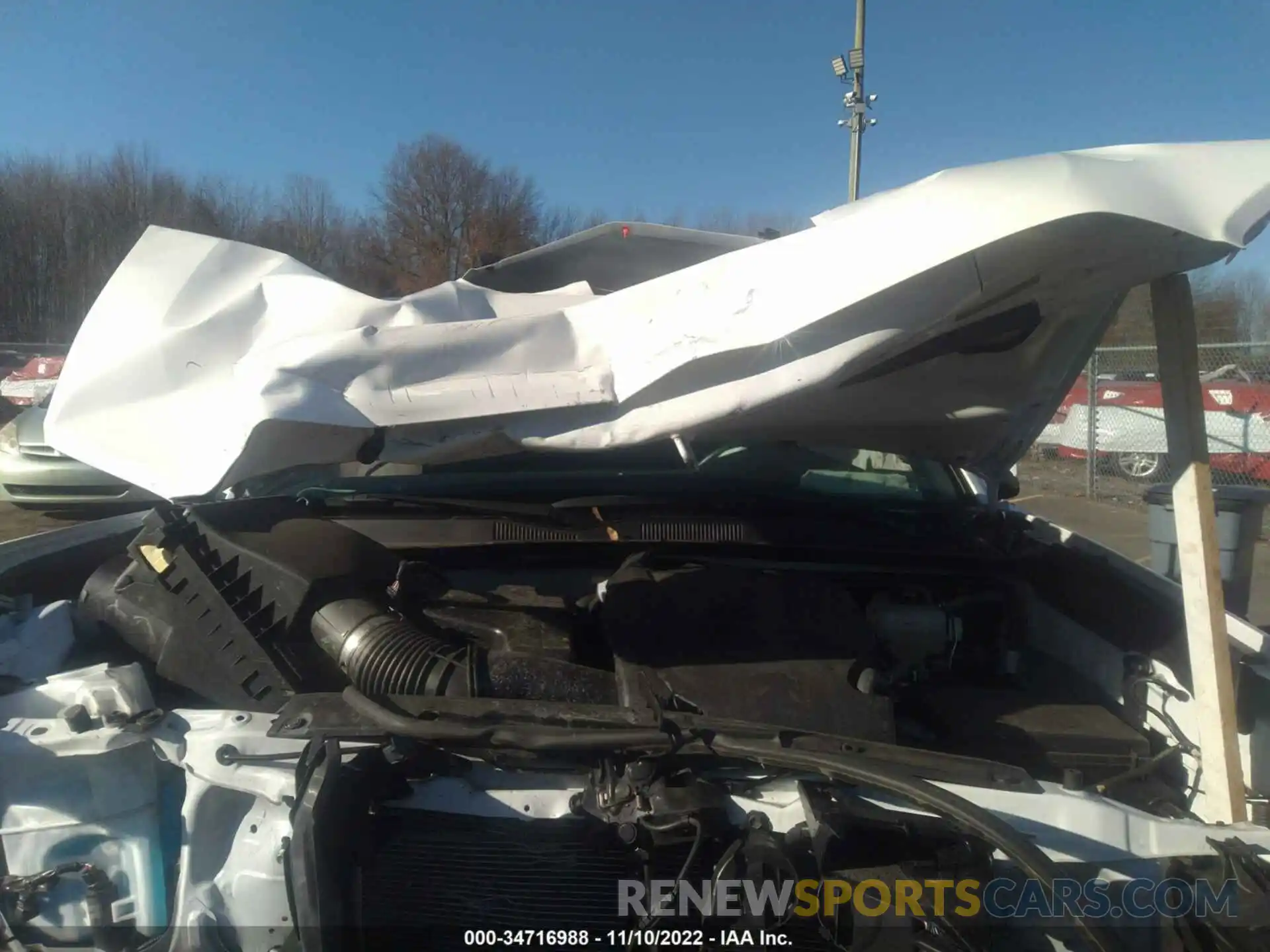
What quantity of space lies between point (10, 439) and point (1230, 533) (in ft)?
34.1

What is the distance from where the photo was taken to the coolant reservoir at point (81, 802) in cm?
186

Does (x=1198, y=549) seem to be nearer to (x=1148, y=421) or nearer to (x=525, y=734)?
(x=525, y=734)

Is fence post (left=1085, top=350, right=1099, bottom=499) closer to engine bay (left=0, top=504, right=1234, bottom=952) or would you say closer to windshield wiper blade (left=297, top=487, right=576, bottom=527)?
engine bay (left=0, top=504, right=1234, bottom=952)

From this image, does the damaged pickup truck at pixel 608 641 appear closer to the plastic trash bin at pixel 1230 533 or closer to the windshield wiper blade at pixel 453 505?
the windshield wiper blade at pixel 453 505

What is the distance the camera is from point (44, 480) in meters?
7.96

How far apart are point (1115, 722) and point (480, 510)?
6.20ft

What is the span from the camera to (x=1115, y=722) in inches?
85.3

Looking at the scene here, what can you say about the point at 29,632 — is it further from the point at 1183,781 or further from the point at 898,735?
the point at 1183,781

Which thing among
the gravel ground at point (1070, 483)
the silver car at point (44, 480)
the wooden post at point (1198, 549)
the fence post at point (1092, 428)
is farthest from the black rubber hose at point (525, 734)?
the fence post at point (1092, 428)

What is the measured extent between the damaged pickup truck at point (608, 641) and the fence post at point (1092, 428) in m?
9.65

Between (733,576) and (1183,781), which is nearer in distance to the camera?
(1183,781)

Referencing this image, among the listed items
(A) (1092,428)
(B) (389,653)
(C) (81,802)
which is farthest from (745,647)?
(A) (1092,428)

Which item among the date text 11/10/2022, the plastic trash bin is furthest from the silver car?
the plastic trash bin

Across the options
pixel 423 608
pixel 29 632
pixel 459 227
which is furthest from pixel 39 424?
pixel 459 227
